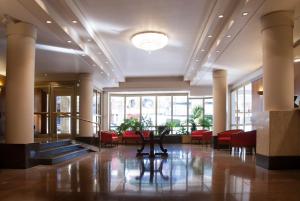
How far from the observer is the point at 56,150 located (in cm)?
877

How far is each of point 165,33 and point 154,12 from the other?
1623mm

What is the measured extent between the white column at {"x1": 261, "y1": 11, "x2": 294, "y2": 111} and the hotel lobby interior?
2cm

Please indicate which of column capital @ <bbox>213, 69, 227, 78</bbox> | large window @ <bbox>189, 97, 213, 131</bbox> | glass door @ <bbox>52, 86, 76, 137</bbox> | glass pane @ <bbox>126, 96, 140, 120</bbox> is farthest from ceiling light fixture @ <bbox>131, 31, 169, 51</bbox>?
glass pane @ <bbox>126, 96, 140, 120</bbox>

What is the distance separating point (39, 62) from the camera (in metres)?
11.2

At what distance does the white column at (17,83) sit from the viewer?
6.84 m

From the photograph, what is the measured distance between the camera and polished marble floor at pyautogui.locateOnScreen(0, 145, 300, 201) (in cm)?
409

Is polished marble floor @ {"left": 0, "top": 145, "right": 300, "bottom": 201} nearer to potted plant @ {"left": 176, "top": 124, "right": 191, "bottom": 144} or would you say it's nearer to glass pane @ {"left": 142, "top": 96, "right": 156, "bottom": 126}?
potted plant @ {"left": 176, "top": 124, "right": 191, "bottom": 144}

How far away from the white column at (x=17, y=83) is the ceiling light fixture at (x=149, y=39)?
124 inches

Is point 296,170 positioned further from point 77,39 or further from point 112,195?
point 77,39

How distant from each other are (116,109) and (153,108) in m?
2.54

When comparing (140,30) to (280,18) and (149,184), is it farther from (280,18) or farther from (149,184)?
(149,184)

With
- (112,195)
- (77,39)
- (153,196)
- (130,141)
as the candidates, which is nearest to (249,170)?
(153,196)

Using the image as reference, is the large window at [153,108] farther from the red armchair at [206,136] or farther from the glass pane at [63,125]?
the glass pane at [63,125]

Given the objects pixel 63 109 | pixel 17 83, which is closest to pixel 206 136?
pixel 63 109
